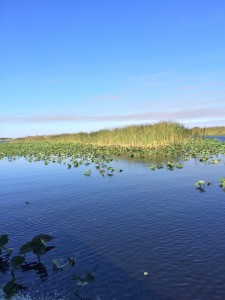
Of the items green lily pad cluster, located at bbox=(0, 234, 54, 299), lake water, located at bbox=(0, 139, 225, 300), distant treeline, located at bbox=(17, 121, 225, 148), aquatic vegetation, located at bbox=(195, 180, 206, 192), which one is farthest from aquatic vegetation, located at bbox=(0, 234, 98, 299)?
distant treeline, located at bbox=(17, 121, 225, 148)

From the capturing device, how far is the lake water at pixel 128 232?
5.75 metres

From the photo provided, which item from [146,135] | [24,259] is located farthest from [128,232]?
[146,135]

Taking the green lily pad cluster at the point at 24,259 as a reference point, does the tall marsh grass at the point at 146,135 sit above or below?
above

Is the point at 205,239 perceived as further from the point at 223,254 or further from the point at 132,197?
the point at 132,197

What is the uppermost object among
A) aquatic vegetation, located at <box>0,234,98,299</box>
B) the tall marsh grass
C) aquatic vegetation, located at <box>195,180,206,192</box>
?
the tall marsh grass

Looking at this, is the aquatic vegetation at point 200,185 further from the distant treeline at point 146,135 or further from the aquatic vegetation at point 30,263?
the distant treeline at point 146,135

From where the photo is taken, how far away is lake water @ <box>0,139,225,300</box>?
18.9 ft

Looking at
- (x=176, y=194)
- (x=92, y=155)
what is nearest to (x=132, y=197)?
(x=176, y=194)

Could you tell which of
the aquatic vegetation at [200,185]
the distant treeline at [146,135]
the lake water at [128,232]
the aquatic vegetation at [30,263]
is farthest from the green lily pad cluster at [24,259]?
the distant treeline at [146,135]

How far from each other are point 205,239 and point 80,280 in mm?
3548

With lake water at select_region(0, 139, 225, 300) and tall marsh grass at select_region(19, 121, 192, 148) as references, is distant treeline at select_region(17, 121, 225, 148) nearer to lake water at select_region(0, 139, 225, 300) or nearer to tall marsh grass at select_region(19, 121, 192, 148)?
tall marsh grass at select_region(19, 121, 192, 148)

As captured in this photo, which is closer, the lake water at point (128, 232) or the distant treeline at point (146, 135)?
the lake water at point (128, 232)

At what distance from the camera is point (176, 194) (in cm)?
1253

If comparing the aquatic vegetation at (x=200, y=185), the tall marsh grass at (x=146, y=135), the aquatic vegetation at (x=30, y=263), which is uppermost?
the tall marsh grass at (x=146, y=135)
